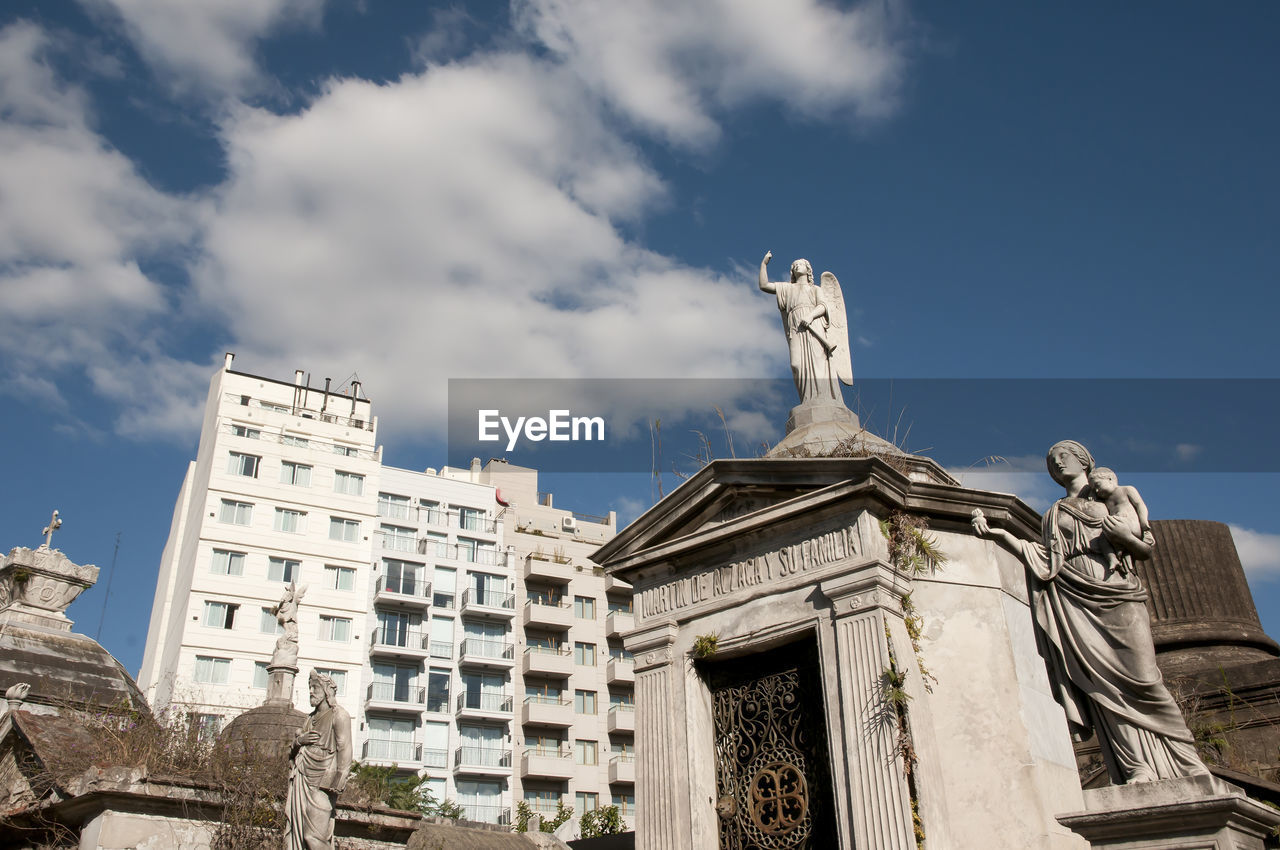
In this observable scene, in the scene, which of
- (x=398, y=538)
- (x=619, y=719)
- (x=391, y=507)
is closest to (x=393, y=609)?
(x=398, y=538)

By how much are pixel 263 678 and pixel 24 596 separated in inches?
1196

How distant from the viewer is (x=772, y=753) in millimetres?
10750

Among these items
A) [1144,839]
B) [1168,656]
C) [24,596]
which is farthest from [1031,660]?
[24,596]

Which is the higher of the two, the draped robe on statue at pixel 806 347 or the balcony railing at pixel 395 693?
the balcony railing at pixel 395 693

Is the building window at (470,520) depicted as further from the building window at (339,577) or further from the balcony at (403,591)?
the building window at (339,577)

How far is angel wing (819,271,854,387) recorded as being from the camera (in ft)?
43.0

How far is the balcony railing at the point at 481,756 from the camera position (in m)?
49.0

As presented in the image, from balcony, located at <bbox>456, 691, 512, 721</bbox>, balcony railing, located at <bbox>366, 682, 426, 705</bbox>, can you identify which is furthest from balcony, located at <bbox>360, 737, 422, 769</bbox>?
balcony, located at <bbox>456, 691, 512, 721</bbox>

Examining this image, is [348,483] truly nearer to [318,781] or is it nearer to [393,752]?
[393,752]

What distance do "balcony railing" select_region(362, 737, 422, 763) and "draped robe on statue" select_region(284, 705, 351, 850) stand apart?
A: 37.9m

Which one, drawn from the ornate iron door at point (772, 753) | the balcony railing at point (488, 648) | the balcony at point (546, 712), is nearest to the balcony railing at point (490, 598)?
the balcony railing at point (488, 648)

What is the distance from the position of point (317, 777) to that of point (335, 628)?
38440 millimetres

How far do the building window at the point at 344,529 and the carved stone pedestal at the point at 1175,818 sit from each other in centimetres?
4556

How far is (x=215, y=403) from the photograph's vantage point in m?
51.1
